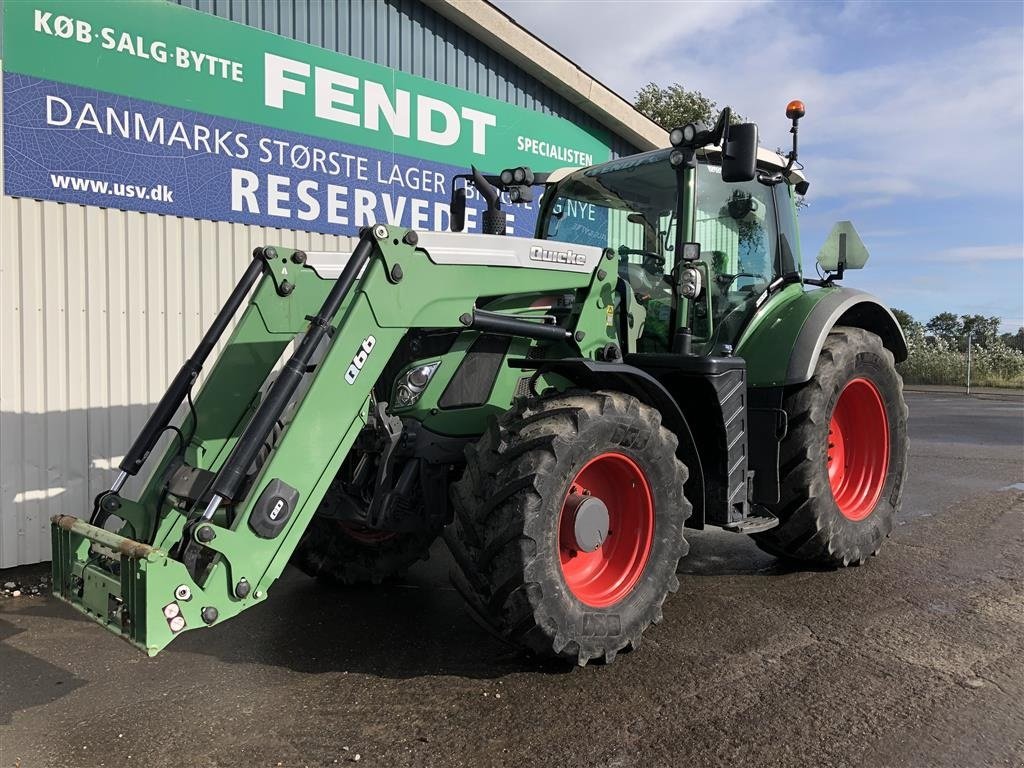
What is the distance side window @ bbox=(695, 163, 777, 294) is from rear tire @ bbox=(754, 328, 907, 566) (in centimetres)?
68

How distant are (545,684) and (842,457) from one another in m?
3.26

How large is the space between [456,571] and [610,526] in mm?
881

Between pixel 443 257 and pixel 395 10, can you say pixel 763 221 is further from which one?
pixel 395 10

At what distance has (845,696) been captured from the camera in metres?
3.42

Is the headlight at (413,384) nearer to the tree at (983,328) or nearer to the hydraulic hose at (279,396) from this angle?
the hydraulic hose at (279,396)

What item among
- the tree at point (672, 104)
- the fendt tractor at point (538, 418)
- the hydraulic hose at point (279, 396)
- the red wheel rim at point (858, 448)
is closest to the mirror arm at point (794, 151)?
the fendt tractor at point (538, 418)

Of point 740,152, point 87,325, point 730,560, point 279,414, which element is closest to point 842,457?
point 730,560

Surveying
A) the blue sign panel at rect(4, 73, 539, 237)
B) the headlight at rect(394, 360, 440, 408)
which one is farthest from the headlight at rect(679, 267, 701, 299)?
the blue sign panel at rect(4, 73, 539, 237)

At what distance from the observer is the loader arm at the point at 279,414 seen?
296 centimetres

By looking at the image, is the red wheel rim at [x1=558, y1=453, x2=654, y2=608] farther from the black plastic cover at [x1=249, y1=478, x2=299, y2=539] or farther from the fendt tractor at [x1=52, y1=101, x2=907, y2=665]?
the black plastic cover at [x1=249, y1=478, x2=299, y2=539]

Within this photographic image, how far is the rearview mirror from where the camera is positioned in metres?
5.69

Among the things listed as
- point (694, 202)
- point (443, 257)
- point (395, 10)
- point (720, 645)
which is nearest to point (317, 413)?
point (443, 257)

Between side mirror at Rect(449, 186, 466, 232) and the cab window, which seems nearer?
the cab window

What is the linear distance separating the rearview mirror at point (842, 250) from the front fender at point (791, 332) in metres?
0.30
